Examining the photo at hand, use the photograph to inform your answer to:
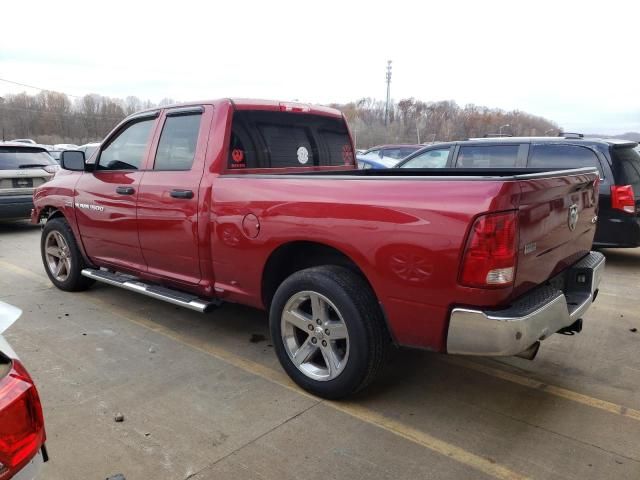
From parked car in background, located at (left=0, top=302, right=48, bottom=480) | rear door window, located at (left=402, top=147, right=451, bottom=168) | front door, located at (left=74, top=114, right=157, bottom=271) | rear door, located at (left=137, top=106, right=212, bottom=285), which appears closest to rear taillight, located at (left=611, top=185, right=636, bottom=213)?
rear door window, located at (left=402, top=147, right=451, bottom=168)

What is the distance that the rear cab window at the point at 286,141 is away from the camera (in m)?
3.97

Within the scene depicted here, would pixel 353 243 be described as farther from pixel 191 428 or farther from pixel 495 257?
pixel 191 428

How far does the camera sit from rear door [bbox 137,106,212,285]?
3.92m

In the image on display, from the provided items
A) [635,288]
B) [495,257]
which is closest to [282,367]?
[495,257]

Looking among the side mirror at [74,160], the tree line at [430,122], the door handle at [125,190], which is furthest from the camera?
the tree line at [430,122]

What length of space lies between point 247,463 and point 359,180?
1.63 m

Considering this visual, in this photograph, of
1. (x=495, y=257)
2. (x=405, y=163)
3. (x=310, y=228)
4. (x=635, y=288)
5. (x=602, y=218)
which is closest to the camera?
(x=495, y=257)

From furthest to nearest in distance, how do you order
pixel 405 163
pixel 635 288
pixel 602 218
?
pixel 405 163
pixel 602 218
pixel 635 288

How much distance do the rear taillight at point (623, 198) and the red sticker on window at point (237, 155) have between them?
189 inches

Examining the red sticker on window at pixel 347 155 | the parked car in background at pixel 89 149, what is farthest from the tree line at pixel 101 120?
the red sticker on window at pixel 347 155

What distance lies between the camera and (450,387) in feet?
11.5

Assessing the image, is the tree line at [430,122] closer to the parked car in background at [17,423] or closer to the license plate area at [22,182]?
the license plate area at [22,182]

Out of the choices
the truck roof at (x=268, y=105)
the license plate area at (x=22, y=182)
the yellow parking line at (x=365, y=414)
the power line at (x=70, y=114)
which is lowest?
the yellow parking line at (x=365, y=414)

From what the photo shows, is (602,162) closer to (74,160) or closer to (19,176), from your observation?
(74,160)
